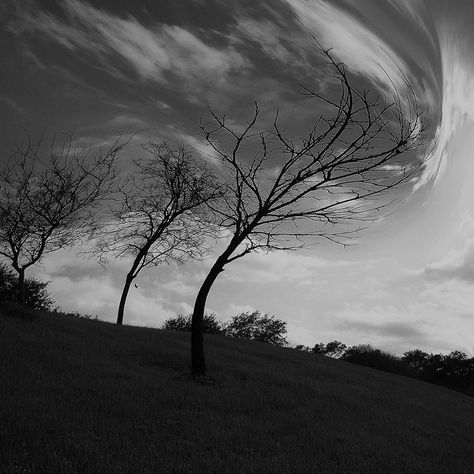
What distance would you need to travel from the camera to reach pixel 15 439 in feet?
22.2

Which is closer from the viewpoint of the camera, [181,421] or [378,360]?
[181,421]

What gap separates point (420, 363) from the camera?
3531 inches

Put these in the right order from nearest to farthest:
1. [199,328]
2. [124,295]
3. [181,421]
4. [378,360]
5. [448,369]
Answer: [181,421] < [199,328] < [124,295] < [378,360] < [448,369]

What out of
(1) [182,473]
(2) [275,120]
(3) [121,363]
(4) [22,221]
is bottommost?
(1) [182,473]

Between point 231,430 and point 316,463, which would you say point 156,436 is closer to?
point 231,430

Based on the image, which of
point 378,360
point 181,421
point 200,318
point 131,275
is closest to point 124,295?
point 131,275

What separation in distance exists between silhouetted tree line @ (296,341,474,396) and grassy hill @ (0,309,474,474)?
53.9 metres

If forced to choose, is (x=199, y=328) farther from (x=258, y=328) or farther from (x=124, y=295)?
(x=258, y=328)

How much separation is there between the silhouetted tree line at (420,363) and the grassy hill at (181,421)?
53917mm

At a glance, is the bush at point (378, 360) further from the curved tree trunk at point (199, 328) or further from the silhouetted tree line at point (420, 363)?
the curved tree trunk at point (199, 328)

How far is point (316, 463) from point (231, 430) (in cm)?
204

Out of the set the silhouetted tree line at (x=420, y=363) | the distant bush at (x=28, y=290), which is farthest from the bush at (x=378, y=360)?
the distant bush at (x=28, y=290)

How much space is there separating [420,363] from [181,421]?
301 ft

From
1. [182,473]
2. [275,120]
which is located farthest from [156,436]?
[275,120]
